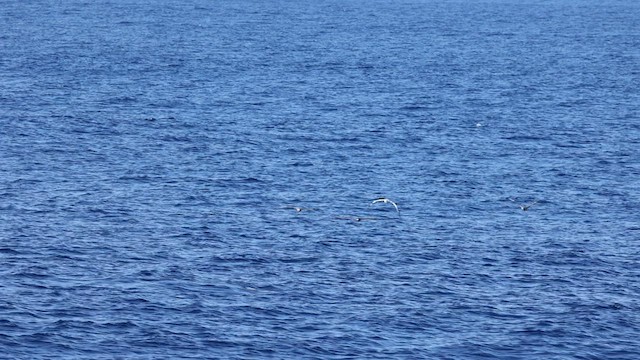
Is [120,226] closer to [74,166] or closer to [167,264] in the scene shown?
[167,264]

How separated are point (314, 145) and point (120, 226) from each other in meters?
32.0

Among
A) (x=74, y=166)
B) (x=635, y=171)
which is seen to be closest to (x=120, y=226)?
(x=74, y=166)

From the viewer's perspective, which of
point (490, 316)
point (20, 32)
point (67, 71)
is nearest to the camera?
point (490, 316)

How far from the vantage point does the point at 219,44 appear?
18988 cm

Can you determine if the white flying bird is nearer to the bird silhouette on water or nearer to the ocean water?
the bird silhouette on water

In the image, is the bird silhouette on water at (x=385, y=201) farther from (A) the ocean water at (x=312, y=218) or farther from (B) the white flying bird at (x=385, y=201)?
(A) the ocean water at (x=312, y=218)

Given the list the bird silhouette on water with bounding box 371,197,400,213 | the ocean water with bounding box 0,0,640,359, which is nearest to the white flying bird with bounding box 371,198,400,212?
the bird silhouette on water with bounding box 371,197,400,213

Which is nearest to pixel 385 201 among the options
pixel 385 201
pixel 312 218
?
pixel 385 201

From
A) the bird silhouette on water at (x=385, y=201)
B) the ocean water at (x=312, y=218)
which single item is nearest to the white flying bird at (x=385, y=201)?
the bird silhouette on water at (x=385, y=201)

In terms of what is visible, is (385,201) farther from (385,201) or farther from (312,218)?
(312,218)

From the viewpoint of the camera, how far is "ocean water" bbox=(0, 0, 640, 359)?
57469 millimetres

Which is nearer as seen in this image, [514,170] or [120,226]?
[120,226]

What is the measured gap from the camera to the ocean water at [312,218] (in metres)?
57.5

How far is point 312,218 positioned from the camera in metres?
78.4
